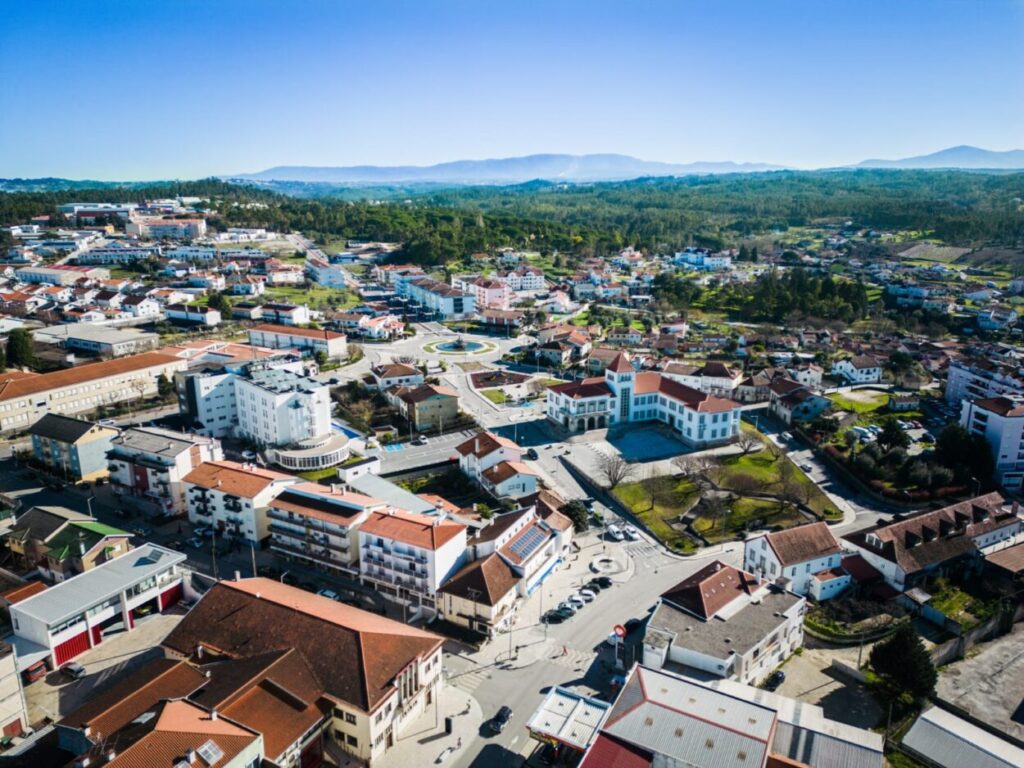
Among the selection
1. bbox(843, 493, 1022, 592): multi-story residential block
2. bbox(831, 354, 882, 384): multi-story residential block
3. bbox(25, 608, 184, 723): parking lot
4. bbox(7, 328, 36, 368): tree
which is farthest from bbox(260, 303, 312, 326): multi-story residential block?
bbox(843, 493, 1022, 592): multi-story residential block

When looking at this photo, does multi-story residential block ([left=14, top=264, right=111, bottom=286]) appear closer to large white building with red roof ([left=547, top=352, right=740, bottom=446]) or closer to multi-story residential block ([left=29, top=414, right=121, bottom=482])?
multi-story residential block ([left=29, top=414, right=121, bottom=482])

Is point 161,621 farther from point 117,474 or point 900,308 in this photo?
point 900,308

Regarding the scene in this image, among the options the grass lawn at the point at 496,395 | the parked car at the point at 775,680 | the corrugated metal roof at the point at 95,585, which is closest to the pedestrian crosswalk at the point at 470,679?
the parked car at the point at 775,680

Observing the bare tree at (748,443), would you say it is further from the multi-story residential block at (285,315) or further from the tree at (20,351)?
the tree at (20,351)

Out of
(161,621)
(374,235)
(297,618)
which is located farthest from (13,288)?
(297,618)

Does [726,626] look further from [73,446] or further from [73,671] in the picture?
[73,446]

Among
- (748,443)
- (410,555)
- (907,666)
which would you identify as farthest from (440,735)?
(748,443)
